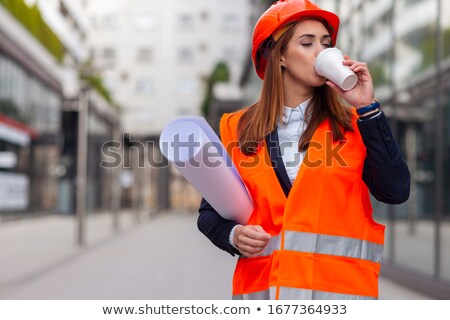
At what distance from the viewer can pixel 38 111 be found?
31141mm

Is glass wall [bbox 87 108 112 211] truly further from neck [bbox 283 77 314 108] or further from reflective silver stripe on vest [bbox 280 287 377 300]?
reflective silver stripe on vest [bbox 280 287 377 300]

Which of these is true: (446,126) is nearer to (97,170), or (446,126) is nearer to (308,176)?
(308,176)

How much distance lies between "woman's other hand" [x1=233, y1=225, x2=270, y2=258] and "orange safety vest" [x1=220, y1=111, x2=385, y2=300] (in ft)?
0.19

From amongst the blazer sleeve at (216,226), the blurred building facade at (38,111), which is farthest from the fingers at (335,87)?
the blurred building facade at (38,111)

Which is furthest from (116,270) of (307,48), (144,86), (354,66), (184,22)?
→ (184,22)

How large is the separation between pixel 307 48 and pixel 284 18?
0.10 meters

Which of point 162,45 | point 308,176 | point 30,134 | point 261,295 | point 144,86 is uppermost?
point 162,45

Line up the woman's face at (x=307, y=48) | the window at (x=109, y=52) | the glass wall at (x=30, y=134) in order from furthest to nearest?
the window at (x=109, y=52), the glass wall at (x=30, y=134), the woman's face at (x=307, y=48)

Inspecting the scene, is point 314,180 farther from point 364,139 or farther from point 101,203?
point 101,203

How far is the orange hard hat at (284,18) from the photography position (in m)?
2.04

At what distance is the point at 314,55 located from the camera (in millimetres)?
2020

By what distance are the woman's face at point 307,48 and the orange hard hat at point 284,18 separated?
0.02m

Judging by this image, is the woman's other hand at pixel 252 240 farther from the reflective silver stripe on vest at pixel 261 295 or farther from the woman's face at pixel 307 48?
the woman's face at pixel 307 48
